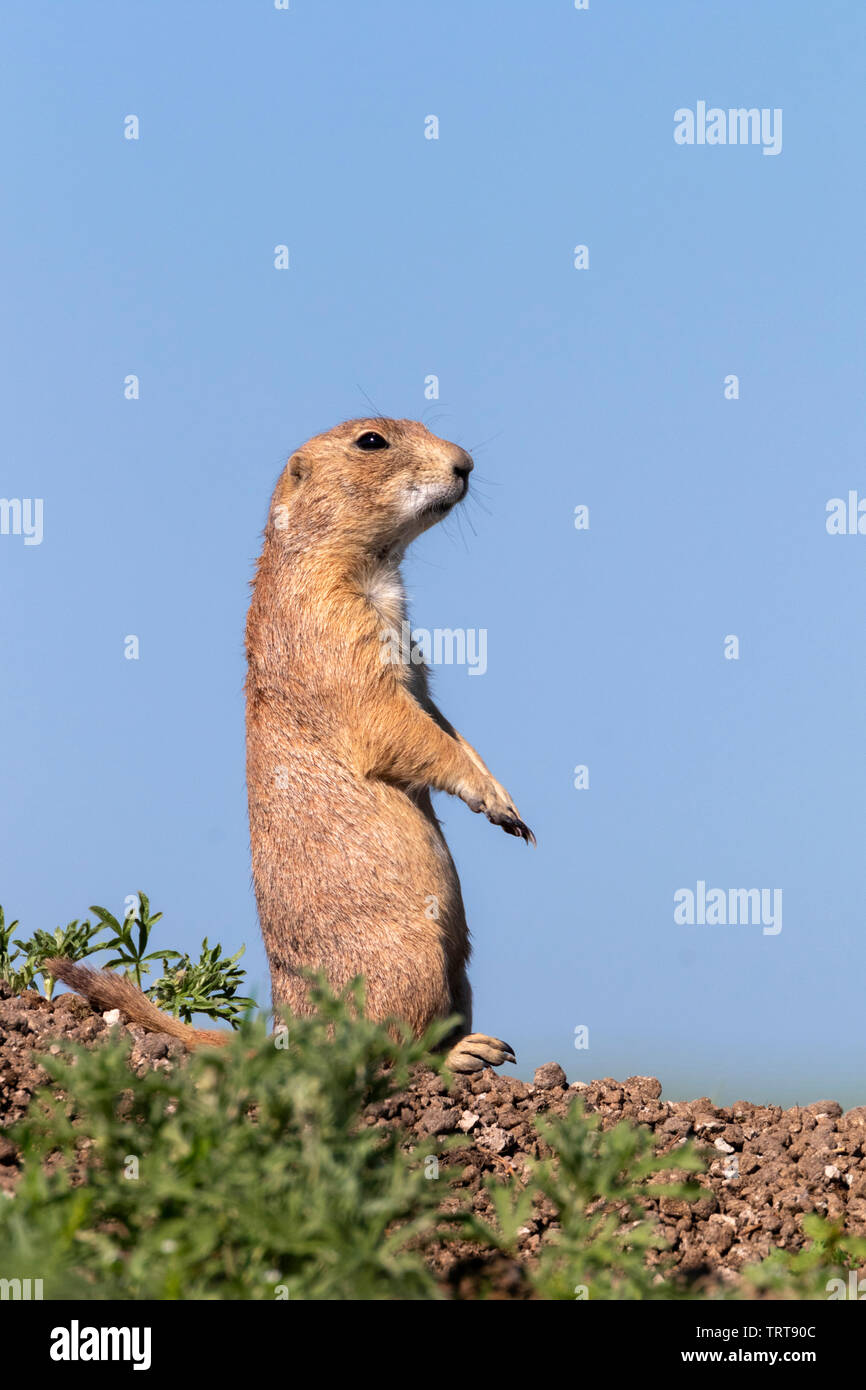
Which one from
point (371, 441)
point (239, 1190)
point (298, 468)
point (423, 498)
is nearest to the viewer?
point (239, 1190)

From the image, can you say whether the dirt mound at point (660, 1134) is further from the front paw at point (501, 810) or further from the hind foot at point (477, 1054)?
the front paw at point (501, 810)

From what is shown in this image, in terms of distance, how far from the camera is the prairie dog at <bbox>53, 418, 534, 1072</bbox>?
8.58 metres

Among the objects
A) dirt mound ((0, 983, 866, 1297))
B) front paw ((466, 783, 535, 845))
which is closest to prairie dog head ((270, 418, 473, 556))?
front paw ((466, 783, 535, 845))

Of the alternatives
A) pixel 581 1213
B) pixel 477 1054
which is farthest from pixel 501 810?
pixel 581 1213

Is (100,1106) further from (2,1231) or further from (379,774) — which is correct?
(379,774)

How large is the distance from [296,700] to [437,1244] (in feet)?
12.6

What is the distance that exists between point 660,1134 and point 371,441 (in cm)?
501

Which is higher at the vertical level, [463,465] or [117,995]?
[463,465]

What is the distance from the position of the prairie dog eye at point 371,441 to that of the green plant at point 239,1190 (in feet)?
18.8

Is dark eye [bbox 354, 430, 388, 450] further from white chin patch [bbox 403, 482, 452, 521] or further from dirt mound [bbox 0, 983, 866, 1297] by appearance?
dirt mound [bbox 0, 983, 866, 1297]

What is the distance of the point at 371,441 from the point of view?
31.7 feet

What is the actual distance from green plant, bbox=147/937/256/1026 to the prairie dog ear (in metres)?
3.61

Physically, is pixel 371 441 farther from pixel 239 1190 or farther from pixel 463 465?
pixel 239 1190

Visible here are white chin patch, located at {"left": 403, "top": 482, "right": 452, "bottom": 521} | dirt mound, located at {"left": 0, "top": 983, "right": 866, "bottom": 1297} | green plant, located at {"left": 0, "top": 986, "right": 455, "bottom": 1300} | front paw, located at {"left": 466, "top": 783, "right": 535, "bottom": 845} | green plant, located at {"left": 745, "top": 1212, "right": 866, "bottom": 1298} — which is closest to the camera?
green plant, located at {"left": 0, "top": 986, "right": 455, "bottom": 1300}
